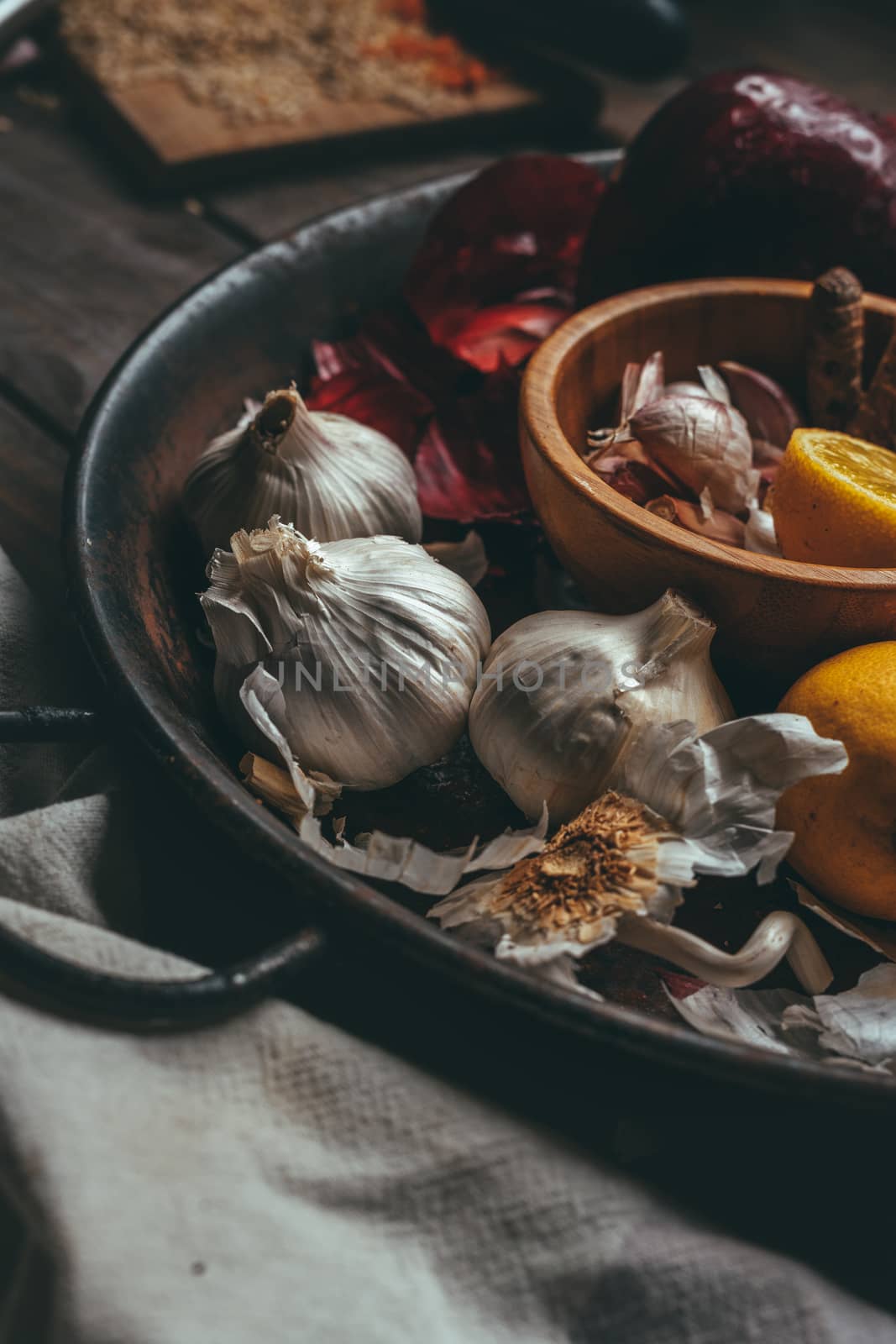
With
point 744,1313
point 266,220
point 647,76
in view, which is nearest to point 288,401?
point 744,1313

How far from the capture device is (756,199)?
0.77 metres

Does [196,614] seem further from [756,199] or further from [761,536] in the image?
[756,199]

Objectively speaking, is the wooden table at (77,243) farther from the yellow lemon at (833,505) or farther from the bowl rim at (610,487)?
the yellow lemon at (833,505)

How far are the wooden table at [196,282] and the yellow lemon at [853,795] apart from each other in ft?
0.38

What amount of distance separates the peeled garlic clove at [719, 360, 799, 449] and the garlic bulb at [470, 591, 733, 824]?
0.23 metres

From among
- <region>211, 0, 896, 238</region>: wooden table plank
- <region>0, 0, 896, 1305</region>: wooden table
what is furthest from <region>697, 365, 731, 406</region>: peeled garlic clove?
<region>211, 0, 896, 238</region>: wooden table plank

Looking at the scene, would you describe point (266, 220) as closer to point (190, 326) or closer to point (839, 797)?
point (190, 326)

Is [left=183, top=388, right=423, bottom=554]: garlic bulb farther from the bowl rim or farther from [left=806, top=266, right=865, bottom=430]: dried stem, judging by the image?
[left=806, top=266, right=865, bottom=430]: dried stem

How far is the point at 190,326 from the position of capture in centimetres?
Result: 79

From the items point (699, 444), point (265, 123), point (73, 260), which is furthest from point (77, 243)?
point (699, 444)

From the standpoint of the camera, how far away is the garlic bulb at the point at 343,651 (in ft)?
1.80

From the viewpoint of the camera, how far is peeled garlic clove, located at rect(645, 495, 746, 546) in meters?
0.63

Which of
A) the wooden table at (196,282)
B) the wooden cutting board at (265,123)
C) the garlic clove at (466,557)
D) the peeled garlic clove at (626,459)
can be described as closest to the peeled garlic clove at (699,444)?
the peeled garlic clove at (626,459)

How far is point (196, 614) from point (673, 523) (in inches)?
10.5
